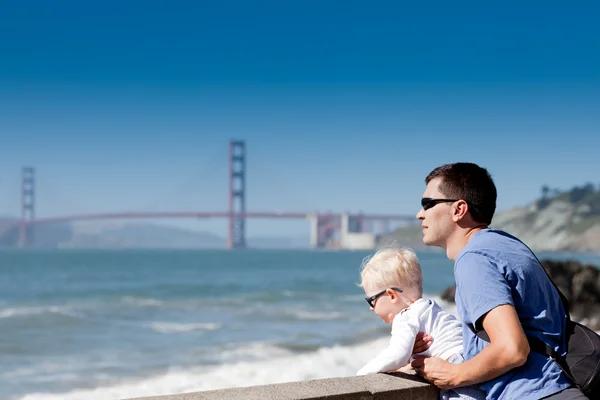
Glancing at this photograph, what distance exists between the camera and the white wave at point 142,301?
21141 mm

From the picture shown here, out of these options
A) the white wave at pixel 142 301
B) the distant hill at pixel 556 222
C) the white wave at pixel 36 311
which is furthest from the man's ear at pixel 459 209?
the distant hill at pixel 556 222

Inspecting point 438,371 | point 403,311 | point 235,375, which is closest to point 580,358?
point 438,371

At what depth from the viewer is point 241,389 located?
175 cm

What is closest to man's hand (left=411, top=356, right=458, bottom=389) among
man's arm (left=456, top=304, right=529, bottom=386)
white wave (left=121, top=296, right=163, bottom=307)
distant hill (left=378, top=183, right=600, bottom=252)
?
man's arm (left=456, top=304, right=529, bottom=386)

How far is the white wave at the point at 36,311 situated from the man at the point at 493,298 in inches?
661

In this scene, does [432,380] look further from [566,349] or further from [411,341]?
→ [566,349]

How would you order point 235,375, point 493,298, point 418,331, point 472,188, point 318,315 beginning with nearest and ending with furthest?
point 493,298
point 472,188
point 418,331
point 235,375
point 318,315

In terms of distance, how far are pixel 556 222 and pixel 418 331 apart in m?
96.6

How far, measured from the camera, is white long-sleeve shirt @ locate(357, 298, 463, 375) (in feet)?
6.25

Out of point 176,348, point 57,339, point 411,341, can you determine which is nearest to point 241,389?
point 411,341

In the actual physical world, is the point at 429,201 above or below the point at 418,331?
above

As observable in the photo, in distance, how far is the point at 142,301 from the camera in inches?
878

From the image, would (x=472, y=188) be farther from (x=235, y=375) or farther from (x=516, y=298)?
(x=235, y=375)

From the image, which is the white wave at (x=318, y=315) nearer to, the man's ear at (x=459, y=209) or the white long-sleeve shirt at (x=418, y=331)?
the white long-sleeve shirt at (x=418, y=331)
